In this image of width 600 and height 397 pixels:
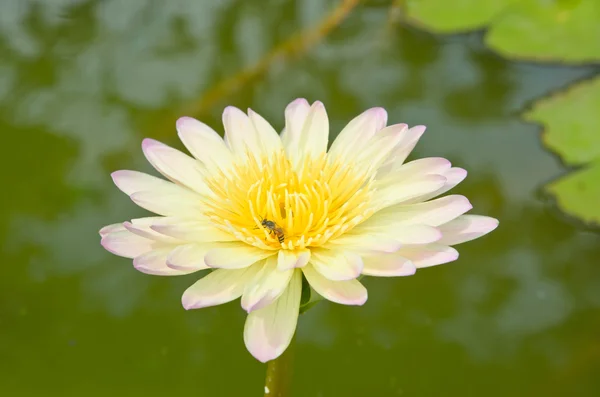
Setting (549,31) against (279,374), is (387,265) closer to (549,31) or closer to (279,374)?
(279,374)

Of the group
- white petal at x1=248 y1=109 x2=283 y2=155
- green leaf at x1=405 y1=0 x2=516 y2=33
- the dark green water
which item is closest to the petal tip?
white petal at x1=248 y1=109 x2=283 y2=155

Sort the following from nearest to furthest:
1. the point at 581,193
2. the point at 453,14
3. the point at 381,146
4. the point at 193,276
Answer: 1. the point at 381,146
2. the point at 193,276
3. the point at 581,193
4. the point at 453,14

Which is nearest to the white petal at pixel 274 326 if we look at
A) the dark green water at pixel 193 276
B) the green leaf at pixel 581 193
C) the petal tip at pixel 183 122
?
the petal tip at pixel 183 122

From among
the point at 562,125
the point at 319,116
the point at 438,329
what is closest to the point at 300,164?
the point at 319,116

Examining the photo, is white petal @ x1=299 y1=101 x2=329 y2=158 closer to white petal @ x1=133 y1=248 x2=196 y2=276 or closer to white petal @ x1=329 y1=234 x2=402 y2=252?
white petal @ x1=329 y1=234 x2=402 y2=252

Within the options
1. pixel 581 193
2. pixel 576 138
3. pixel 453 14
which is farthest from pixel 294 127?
pixel 453 14

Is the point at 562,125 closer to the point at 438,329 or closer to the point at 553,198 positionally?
the point at 553,198

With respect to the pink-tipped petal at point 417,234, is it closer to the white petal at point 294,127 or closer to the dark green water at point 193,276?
the white petal at point 294,127
